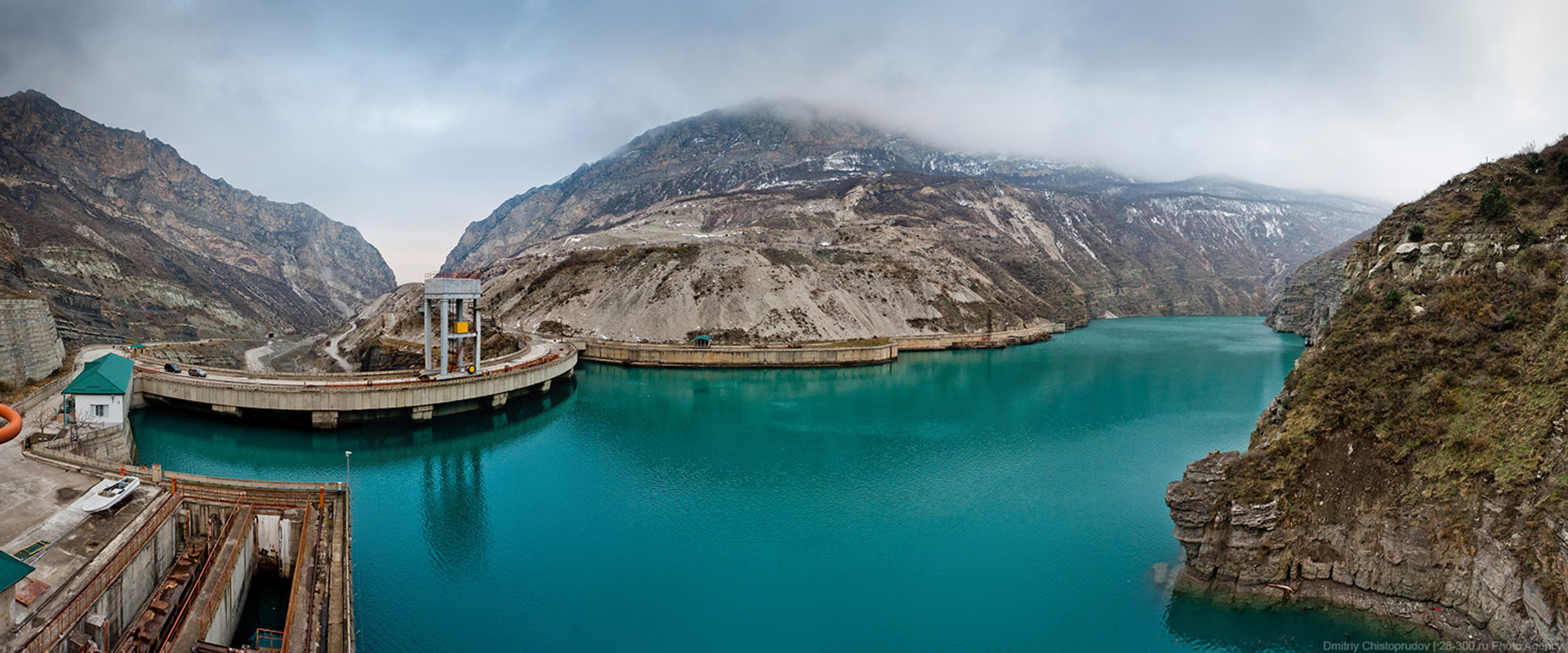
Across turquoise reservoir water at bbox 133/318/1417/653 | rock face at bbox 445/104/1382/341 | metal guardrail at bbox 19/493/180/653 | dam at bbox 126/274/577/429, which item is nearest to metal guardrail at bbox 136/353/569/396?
dam at bbox 126/274/577/429

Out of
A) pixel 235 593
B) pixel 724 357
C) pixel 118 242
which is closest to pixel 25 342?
pixel 235 593

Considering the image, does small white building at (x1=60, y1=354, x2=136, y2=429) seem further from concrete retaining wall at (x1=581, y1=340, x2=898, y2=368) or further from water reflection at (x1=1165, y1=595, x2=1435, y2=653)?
concrete retaining wall at (x1=581, y1=340, x2=898, y2=368)

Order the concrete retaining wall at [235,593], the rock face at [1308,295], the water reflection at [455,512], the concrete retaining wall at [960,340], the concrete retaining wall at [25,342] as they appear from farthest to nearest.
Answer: the rock face at [1308,295] → the concrete retaining wall at [960,340] → the concrete retaining wall at [25,342] → the water reflection at [455,512] → the concrete retaining wall at [235,593]

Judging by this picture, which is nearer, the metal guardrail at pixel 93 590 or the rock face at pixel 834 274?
the metal guardrail at pixel 93 590

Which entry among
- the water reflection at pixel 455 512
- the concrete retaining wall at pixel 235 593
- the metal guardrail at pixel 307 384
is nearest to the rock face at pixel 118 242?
the metal guardrail at pixel 307 384

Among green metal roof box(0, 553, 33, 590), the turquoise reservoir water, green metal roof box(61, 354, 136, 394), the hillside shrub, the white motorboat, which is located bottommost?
the turquoise reservoir water

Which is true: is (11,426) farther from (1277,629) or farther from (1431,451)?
(1431,451)

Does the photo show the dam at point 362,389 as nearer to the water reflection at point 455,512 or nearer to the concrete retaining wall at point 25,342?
the concrete retaining wall at point 25,342
